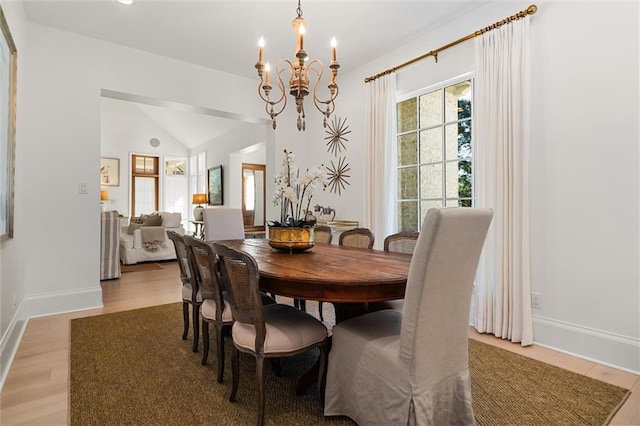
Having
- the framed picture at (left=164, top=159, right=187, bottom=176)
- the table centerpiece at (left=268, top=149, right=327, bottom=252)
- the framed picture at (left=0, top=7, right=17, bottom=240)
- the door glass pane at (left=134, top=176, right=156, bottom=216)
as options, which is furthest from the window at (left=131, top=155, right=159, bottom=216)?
the table centerpiece at (left=268, top=149, right=327, bottom=252)

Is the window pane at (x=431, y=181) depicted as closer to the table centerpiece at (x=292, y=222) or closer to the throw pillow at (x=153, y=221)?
the table centerpiece at (x=292, y=222)

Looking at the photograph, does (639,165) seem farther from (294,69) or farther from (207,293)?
(207,293)

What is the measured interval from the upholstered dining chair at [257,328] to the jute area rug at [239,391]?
0.17m

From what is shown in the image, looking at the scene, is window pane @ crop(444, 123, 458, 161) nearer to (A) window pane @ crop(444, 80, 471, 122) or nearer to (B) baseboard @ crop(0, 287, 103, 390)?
(A) window pane @ crop(444, 80, 471, 122)

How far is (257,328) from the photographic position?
1.60 metres

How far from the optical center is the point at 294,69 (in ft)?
7.47

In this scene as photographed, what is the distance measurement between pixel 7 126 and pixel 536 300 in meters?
4.13

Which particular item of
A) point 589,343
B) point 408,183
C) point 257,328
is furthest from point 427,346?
point 408,183

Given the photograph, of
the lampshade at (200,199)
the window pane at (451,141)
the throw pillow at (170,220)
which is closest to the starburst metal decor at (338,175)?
the window pane at (451,141)

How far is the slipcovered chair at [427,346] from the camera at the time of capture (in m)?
1.32

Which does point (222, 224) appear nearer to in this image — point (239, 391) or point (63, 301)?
point (63, 301)

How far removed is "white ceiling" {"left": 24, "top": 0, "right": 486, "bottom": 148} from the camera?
9.93 feet

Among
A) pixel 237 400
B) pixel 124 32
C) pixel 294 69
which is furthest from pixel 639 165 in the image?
pixel 124 32

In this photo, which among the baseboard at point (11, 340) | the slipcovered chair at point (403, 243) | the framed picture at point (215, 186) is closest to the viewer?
the baseboard at point (11, 340)
